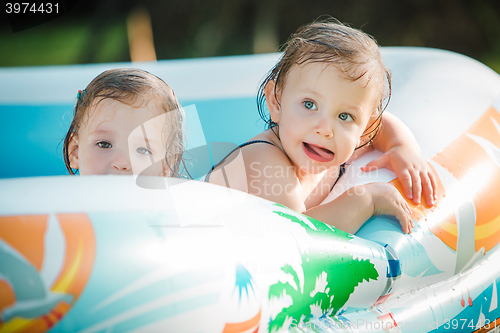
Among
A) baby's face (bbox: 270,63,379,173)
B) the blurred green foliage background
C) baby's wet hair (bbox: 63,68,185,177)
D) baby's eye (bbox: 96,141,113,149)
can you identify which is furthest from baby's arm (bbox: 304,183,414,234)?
the blurred green foliage background

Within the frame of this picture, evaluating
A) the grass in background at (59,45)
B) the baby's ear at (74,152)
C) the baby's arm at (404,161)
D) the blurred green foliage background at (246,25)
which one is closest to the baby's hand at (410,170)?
the baby's arm at (404,161)

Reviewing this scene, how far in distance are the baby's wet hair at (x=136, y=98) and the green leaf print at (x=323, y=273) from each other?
1.27 ft

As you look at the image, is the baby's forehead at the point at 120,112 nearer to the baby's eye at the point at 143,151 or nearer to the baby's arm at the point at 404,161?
the baby's eye at the point at 143,151

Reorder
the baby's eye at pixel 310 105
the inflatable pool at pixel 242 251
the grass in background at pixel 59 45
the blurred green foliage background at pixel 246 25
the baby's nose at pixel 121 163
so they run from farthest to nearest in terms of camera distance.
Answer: the blurred green foliage background at pixel 246 25 → the grass in background at pixel 59 45 → the baby's eye at pixel 310 105 → the baby's nose at pixel 121 163 → the inflatable pool at pixel 242 251

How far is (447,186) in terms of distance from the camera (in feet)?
3.75

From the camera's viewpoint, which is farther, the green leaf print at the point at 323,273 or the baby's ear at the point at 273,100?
the baby's ear at the point at 273,100

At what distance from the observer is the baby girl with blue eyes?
3.45ft

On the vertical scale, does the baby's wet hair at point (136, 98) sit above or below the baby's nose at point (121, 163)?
above

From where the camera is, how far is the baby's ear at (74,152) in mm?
1116

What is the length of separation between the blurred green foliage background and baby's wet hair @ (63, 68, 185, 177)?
8.85ft

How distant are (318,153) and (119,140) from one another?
45 centimetres

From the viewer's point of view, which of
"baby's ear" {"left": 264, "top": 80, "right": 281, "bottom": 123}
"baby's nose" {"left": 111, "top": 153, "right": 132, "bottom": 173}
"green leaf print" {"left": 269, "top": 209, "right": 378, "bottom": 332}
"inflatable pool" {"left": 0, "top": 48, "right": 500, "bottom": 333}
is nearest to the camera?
"inflatable pool" {"left": 0, "top": 48, "right": 500, "bottom": 333}

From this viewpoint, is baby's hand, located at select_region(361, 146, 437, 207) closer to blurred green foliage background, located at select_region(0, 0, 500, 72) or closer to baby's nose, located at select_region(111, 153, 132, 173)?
baby's nose, located at select_region(111, 153, 132, 173)

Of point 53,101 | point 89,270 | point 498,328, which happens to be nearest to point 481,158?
point 498,328
